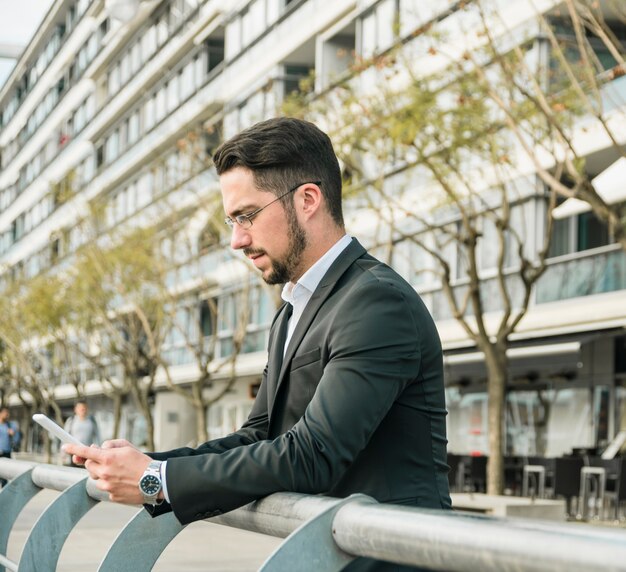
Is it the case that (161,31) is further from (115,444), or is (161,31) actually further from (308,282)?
(115,444)

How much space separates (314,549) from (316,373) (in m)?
0.68

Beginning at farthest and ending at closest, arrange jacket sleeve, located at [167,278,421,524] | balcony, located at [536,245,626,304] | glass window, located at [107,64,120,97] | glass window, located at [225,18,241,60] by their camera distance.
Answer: glass window, located at [107,64,120,97], glass window, located at [225,18,241,60], balcony, located at [536,245,626,304], jacket sleeve, located at [167,278,421,524]

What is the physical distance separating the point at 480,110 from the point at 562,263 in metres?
8.22

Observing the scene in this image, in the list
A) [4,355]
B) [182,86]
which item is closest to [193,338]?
[182,86]

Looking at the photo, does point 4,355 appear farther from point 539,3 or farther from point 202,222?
point 539,3

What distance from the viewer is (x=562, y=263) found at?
84.3ft

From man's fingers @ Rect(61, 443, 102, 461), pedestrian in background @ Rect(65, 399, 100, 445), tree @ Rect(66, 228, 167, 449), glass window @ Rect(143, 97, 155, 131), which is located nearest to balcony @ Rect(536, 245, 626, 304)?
pedestrian in background @ Rect(65, 399, 100, 445)

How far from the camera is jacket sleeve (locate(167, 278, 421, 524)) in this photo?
2.41 meters

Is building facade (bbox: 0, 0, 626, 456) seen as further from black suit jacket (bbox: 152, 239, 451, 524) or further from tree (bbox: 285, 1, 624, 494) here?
black suit jacket (bbox: 152, 239, 451, 524)

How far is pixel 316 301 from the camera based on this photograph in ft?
8.92

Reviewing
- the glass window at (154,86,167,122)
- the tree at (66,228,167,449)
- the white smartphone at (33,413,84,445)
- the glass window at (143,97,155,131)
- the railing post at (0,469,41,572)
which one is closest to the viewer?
the white smartphone at (33,413,84,445)

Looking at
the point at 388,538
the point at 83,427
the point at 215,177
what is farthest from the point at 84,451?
the point at 215,177

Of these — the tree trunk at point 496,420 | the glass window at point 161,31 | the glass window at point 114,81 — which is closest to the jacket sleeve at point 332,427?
the tree trunk at point 496,420

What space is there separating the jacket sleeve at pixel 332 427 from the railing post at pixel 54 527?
776mm
